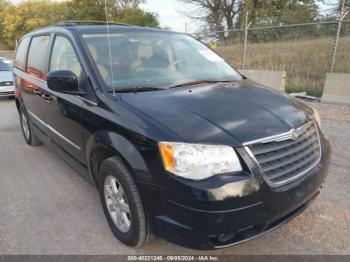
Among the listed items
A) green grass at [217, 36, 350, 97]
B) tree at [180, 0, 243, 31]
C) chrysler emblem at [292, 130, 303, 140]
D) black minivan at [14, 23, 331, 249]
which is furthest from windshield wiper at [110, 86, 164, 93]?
tree at [180, 0, 243, 31]

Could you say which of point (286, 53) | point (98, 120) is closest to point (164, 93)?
point (98, 120)

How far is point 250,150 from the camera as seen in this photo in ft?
6.94

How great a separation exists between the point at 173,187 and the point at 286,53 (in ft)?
34.3

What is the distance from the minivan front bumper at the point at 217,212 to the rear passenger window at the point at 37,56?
8.52 feet

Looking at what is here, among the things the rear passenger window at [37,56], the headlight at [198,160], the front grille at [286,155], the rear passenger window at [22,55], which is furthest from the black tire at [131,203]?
the rear passenger window at [22,55]

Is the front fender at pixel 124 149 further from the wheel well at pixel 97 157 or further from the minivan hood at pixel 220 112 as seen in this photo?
the minivan hood at pixel 220 112

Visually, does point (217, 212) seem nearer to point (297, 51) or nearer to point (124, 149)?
point (124, 149)

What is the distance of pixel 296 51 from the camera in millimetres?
11047

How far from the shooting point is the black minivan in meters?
2.06

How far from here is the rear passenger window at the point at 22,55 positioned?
4925mm

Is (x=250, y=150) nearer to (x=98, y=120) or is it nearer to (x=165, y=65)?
(x=98, y=120)

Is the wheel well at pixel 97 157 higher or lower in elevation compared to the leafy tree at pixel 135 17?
lower

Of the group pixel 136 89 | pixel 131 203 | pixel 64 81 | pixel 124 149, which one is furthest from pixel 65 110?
pixel 131 203

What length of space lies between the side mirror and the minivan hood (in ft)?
1.91
